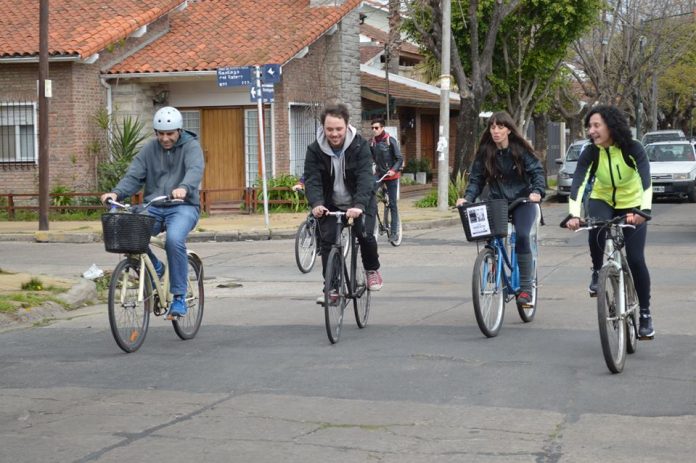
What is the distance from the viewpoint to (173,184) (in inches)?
379

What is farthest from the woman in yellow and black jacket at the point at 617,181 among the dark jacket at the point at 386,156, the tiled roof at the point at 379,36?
the tiled roof at the point at 379,36

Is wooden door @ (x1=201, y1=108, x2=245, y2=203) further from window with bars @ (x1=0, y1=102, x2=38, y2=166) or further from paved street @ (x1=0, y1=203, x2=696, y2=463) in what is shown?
paved street @ (x1=0, y1=203, x2=696, y2=463)

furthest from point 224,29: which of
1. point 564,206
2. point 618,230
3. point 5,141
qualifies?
point 618,230

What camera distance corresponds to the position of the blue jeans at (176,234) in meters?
9.28

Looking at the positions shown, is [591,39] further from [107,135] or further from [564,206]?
[107,135]

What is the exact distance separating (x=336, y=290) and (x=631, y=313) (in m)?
2.34

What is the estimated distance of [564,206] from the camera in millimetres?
30547

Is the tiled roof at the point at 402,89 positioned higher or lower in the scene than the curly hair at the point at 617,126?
higher

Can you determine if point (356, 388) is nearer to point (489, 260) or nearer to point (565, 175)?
point (489, 260)

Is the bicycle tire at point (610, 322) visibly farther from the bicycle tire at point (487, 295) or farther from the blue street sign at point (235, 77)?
the blue street sign at point (235, 77)

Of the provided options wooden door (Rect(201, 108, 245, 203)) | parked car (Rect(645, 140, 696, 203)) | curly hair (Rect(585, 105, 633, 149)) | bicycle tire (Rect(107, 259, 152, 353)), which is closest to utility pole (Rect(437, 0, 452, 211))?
wooden door (Rect(201, 108, 245, 203))

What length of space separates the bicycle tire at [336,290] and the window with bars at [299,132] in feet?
60.1

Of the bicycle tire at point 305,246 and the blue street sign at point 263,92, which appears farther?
the blue street sign at point 263,92

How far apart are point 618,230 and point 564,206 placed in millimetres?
22518
